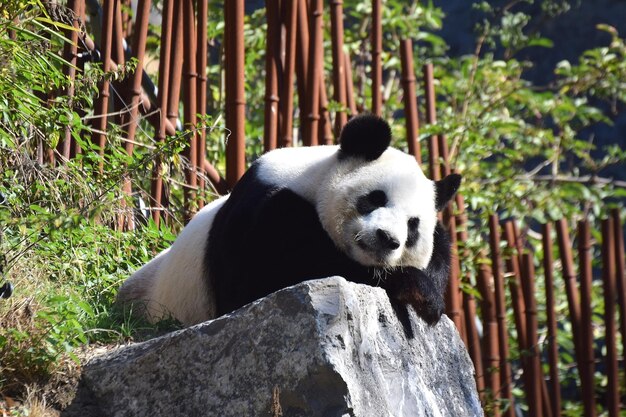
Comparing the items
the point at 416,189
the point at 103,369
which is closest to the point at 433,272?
the point at 416,189

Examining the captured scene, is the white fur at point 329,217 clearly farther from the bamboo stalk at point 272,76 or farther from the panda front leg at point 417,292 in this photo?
the bamboo stalk at point 272,76

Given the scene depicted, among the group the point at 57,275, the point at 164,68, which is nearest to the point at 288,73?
the point at 164,68

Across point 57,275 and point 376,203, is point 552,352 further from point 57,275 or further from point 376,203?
point 57,275

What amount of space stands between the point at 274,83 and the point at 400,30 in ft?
11.8

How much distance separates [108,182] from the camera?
3.51 metres

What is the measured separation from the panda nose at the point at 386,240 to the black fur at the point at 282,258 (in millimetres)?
118

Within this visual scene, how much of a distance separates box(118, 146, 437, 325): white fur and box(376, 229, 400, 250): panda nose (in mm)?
16

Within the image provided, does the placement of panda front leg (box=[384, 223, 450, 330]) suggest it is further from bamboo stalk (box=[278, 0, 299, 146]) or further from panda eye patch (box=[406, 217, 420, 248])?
bamboo stalk (box=[278, 0, 299, 146])

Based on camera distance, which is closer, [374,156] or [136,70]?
[374,156]

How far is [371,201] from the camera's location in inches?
135

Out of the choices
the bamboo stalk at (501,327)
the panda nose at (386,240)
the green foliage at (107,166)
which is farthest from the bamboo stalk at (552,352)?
the panda nose at (386,240)

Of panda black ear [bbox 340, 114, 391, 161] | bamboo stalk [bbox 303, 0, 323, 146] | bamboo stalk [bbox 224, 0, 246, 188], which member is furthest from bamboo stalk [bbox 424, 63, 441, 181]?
panda black ear [bbox 340, 114, 391, 161]

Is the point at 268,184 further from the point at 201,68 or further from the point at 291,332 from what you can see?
the point at 201,68

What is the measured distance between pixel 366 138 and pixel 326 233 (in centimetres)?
36
